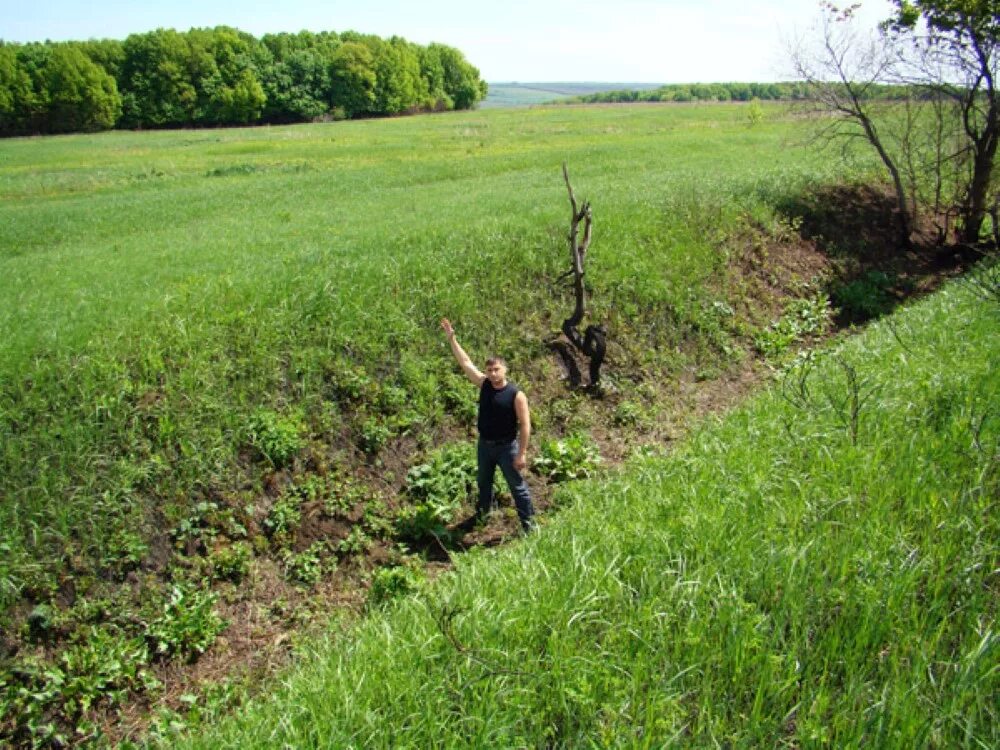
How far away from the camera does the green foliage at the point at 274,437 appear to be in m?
7.70

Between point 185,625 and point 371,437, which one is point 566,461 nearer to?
point 371,437

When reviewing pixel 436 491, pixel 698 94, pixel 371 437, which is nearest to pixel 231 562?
pixel 371 437

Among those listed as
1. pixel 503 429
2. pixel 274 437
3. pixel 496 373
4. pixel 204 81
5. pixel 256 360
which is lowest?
pixel 274 437

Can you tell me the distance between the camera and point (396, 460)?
8531mm

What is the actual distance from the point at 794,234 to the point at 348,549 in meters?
14.6

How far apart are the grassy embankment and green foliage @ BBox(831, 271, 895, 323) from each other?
787mm

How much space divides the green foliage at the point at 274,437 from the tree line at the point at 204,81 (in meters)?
76.0

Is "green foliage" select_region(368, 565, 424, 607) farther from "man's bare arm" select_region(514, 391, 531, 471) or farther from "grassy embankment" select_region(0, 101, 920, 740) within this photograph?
"man's bare arm" select_region(514, 391, 531, 471)

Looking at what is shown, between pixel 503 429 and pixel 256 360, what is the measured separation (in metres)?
3.34

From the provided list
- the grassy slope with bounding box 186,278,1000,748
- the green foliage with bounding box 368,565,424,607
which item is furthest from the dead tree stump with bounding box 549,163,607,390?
the grassy slope with bounding box 186,278,1000,748

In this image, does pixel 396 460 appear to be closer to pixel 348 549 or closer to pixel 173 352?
pixel 348 549

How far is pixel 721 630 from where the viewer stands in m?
3.80

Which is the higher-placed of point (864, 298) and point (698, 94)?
point (698, 94)

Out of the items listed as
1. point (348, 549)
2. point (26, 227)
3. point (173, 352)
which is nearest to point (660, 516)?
point (348, 549)
